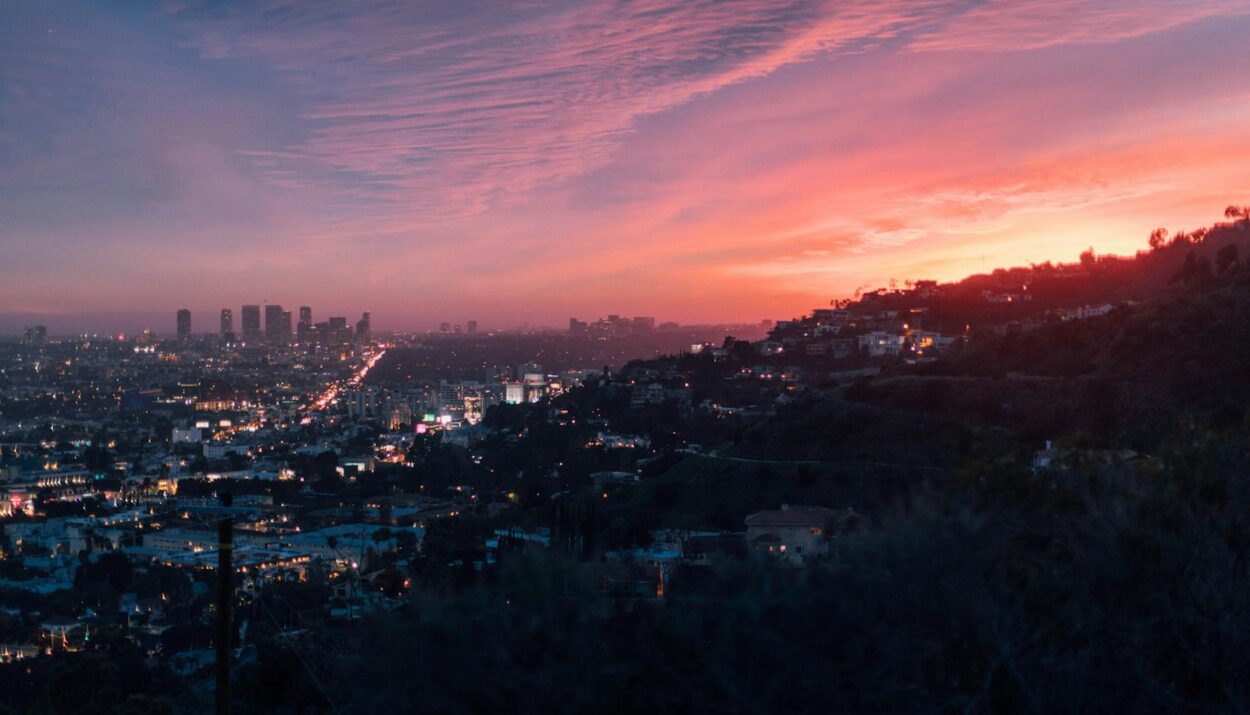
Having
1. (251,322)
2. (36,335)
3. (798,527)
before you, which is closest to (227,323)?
(251,322)

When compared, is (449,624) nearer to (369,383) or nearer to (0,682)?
(0,682)

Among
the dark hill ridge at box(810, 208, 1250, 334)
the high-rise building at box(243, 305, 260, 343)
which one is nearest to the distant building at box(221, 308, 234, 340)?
the high-rise building at box(243, 305, 260, 343)

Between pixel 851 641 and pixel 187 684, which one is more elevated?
pixel 851 641

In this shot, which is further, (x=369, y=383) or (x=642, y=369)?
(x=369, y=383)

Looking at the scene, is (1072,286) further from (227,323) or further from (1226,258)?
(227,323)

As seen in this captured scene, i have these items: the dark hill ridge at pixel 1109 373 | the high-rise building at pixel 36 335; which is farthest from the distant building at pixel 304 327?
the dark hill ridge at pixel 1109 373

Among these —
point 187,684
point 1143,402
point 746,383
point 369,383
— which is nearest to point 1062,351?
point 1143,402

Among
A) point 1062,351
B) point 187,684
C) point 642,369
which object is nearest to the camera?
point 187,684
